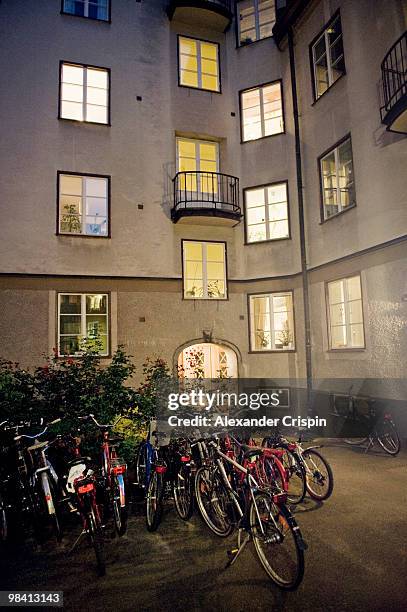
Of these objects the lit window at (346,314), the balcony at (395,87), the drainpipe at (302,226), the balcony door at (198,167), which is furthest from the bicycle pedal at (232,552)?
the balcony door at (198,167)

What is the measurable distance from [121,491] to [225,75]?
603 inches

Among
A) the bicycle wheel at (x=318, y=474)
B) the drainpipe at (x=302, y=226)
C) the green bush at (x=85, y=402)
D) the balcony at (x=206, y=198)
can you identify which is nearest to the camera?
the bicycle wheel at (x=318, y=474)

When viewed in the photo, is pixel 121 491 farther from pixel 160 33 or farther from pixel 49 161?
pixel 160 33

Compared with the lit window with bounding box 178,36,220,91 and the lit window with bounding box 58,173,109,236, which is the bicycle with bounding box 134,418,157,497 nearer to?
the lit window with bounding box 58,173,109,236

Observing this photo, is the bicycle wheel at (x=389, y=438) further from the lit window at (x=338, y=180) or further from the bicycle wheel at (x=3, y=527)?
the bicycle wheel at (x=3, y=527)

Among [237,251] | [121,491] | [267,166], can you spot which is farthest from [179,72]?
[121,491]

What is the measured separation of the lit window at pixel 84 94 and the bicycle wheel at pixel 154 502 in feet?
40.1

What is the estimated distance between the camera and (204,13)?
14977mm

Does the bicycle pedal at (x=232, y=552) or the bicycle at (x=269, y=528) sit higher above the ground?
the bicycle at (x=269, y=528)

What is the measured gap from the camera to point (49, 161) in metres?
13.1

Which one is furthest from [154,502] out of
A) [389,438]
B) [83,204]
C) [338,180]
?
[338,180]

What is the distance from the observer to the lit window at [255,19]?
50.5 feet

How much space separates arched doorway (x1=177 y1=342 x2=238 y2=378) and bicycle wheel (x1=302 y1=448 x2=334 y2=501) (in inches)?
293

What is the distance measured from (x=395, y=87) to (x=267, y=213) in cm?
549
